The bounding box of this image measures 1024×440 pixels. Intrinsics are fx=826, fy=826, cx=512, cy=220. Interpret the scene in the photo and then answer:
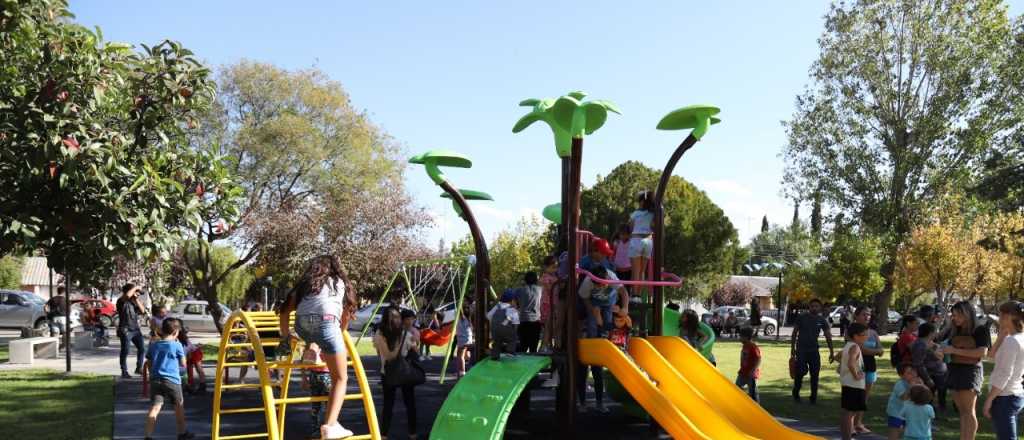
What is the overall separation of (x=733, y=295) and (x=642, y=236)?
6055 cm

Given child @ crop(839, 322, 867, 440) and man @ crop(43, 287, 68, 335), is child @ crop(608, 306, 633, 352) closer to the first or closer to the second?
child @ crop(839, 322, 867, 440)

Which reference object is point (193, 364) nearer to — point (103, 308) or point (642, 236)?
point (642, 236)

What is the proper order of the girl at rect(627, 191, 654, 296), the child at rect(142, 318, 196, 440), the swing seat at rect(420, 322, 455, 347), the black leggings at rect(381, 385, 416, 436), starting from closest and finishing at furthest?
the child at rect(142, 318, 196, 440) < the black leggings at rect(381, 385, 416, 436) < the girl at rect(627, 191, 654, 296) < the swing seat at rect(420, 322, 455, 347)

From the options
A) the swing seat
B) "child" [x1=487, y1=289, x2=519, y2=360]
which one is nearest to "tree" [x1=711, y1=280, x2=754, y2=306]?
the swing seat

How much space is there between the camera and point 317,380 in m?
7.62

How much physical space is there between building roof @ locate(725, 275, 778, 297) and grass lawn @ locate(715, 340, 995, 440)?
2044 inches

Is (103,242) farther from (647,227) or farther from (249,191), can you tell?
(249,191)

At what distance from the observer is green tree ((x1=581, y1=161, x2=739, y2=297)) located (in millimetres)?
45406

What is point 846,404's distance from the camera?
345 inches

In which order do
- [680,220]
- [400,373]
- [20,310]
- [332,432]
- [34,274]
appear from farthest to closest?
[34,274] → [680,220] → [20,310] → [400,373] → [332,432]

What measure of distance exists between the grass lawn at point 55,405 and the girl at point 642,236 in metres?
6.20

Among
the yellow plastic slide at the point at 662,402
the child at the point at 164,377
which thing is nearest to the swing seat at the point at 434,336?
the child at the point at 164,377

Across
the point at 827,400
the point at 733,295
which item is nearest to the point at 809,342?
the point at 827,400

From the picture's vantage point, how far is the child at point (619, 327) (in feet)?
30.7
